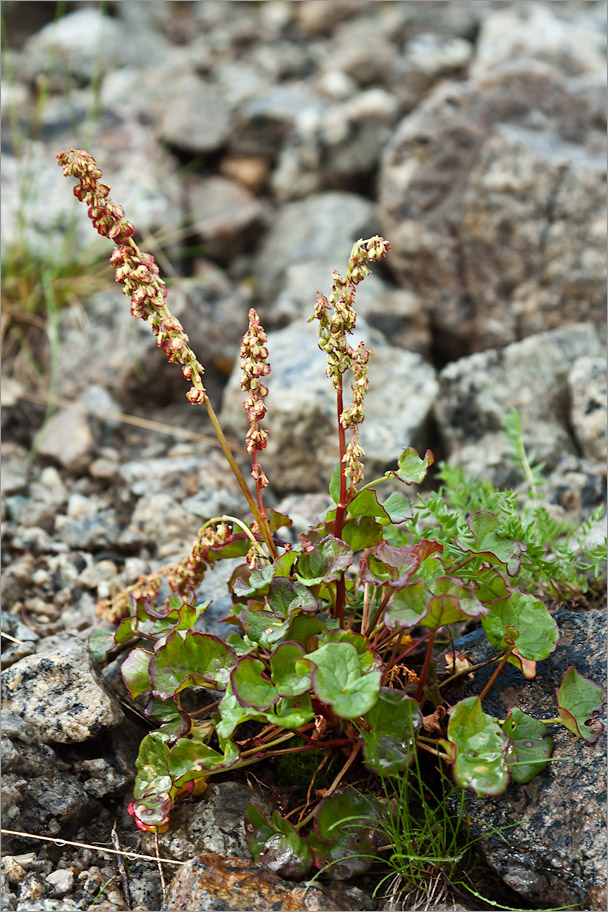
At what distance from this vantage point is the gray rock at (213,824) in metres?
2.25

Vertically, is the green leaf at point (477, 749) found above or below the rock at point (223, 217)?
below

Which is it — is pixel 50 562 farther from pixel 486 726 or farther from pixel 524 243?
pixel 524 243

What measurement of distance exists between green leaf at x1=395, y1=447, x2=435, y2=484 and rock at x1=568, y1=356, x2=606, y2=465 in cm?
178

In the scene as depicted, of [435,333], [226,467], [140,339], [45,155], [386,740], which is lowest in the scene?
[386,740]

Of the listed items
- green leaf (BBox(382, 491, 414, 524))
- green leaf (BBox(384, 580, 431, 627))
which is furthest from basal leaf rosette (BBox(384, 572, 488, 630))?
green leaf (BBox(382, 491, 414, 524))

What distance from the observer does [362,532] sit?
2.35 m

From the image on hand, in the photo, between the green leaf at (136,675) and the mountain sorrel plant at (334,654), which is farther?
the green leaf at (136,675)

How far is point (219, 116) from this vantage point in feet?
20.0

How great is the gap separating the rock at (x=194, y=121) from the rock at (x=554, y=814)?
15.8ft

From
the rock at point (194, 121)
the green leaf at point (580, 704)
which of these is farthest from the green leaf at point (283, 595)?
the rock at point (194, 121)

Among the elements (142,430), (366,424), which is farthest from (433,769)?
(142,430)

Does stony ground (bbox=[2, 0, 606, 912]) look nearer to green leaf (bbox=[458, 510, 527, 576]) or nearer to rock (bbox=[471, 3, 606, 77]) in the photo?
rock (bbox=[471, 3, 606, 77])

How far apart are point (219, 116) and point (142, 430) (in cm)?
291

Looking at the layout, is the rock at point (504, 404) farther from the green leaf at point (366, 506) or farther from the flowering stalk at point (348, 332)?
the flowering stalk at point (348, 332)
